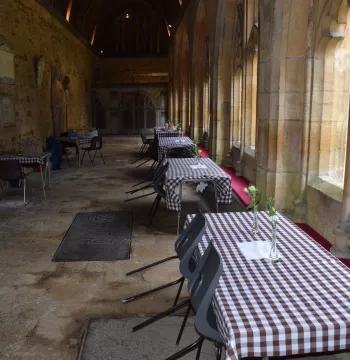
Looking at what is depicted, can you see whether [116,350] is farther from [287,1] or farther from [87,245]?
[287,1]

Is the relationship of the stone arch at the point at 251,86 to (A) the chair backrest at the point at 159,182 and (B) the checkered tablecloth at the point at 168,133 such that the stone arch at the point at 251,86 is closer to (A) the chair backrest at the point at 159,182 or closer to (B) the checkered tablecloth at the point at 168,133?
(A) the chair backrest at the point at 159,182

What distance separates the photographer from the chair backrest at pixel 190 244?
8.58ft

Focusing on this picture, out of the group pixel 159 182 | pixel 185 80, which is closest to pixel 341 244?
pixel 159 182

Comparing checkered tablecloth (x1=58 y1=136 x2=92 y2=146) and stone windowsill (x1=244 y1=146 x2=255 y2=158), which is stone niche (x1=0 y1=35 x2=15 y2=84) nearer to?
checkered tablecloth (x1=58 y1=136 x2=92 y2=146)

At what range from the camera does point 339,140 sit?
437 centimetres

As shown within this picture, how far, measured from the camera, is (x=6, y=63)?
8336 mm

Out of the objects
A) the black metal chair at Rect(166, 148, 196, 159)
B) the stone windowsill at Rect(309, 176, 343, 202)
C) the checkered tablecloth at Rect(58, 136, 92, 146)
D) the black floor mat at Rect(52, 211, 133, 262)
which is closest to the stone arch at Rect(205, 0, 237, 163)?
the black metal chair at Rect(166, 148, 196, 159)

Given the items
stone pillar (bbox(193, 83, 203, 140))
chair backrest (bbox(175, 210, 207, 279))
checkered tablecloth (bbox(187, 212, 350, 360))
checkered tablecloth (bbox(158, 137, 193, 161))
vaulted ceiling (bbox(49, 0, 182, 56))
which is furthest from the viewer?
vaulted ceiling (bbox(49, 0, 182, 56))

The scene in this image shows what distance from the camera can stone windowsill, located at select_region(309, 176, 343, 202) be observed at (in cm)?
389

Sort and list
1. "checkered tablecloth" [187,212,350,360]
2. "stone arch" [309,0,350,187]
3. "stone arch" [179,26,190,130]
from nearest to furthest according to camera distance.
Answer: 1. "checkered tablecloth" [187,212,350,360]
2. "stone arch" [309,0,350,187]
3. "stone arch" [179,26,190,130]

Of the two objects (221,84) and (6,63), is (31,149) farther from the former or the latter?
(221,84)

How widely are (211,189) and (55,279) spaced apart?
399 cm

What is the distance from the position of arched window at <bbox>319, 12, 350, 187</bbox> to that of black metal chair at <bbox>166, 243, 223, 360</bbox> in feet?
7.82

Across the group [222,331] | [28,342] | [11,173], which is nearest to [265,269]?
[222,331]
